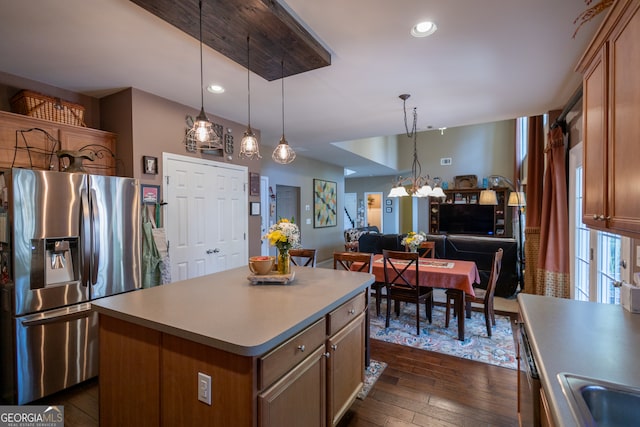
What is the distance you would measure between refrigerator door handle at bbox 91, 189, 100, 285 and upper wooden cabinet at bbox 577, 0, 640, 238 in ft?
10.8

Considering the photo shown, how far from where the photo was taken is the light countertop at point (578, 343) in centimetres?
105

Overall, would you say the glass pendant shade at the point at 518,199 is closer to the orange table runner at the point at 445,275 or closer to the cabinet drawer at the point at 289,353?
the orange table runner at the point at 445,275

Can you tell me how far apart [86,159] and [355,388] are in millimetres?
2990

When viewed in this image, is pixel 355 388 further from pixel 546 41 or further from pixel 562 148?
pixel 562 148

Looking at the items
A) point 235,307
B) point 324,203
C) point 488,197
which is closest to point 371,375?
point 235,307

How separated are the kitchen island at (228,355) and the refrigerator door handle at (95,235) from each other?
0.92 m

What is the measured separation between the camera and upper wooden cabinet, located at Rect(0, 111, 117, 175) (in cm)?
246

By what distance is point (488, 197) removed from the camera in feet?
26.1

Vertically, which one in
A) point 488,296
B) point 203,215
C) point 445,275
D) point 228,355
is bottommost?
point 488,296

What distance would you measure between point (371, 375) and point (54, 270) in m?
2.66

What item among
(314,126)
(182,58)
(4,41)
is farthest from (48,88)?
(314,126)

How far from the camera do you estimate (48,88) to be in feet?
9.36

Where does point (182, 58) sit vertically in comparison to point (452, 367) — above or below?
above

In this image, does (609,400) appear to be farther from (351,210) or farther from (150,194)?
(351,210)
